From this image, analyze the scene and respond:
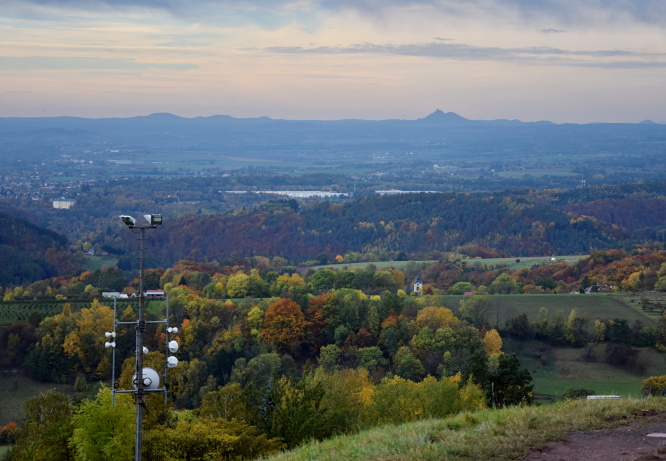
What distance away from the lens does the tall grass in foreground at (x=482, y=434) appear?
13312 mm

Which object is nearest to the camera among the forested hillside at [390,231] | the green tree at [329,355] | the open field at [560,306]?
the green tree at [329,355]

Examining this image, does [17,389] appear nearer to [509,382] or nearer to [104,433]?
[104,433]

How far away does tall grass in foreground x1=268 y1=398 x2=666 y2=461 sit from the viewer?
13.3 m

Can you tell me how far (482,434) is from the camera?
14.1 meters

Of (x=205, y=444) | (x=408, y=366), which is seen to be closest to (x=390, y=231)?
(x=408, y=366)

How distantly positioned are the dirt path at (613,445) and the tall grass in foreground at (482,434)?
233 mm

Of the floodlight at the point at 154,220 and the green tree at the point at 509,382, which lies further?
the green tree at the point at 509,382

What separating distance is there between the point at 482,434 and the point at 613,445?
79.4 inches

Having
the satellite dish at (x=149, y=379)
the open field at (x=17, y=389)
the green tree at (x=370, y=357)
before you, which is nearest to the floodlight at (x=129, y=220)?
the satellite dish at (x=149, y=379)

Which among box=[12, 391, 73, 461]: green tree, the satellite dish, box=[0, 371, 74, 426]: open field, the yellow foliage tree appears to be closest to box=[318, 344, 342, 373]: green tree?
the yellow foliage tree

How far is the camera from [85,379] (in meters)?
64.1

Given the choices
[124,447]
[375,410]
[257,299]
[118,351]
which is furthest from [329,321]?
[124,447]

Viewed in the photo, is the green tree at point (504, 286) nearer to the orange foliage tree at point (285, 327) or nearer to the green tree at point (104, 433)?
the orange foliage tree at point (285, 327)

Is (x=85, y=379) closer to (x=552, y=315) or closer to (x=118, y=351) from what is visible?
(x=118, y=351)
